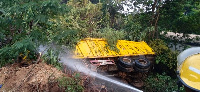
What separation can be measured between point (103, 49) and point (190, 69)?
426cm

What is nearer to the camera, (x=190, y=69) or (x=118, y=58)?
(x=190, y=69)

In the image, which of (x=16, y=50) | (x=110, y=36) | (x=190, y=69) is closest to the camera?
(x=190, y=69)

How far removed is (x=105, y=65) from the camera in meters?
6.62

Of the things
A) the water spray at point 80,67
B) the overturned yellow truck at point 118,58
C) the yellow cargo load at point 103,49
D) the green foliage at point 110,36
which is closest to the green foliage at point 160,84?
the overturned yellow truck at point 118,58

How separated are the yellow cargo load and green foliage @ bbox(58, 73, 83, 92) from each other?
8.90ft

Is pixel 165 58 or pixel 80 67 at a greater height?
pixel 80 67

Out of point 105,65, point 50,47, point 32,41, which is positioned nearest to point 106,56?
point 105,65

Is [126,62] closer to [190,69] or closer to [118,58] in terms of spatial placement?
[118,58]

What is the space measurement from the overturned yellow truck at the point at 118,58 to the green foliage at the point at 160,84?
0.34m

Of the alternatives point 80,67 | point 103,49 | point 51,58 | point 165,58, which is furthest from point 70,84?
point 165,58

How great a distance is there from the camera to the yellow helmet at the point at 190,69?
8.99ft

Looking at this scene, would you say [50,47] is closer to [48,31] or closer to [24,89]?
[48,31]

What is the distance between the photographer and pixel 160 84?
7.04 meters

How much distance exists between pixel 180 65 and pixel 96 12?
7013 mm
